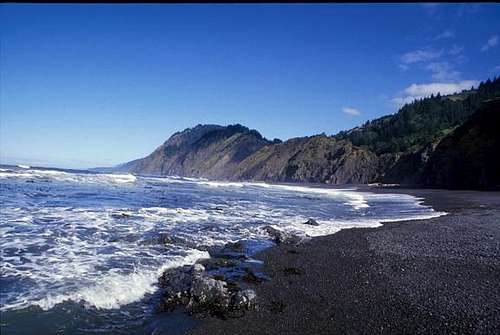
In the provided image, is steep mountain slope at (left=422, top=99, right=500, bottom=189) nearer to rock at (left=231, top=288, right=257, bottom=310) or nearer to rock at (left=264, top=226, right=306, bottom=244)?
rock at (left=264, top=226, right=306, bottom=244)

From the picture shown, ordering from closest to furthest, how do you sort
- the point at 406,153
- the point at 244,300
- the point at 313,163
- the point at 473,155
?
the point at 244,300, the point at 473,155, the point at 406,153, the point at 313,163

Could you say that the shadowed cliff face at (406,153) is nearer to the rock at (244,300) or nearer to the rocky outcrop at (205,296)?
the rock at (244,300)

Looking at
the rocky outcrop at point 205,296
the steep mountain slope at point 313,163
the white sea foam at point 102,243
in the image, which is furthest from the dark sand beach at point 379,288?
the steep mountain slope at point 313,163

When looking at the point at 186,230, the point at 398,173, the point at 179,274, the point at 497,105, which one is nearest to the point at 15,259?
the point at 179,274

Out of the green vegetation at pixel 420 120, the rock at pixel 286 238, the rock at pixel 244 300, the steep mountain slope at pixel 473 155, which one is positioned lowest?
the rock at pixel 244 300

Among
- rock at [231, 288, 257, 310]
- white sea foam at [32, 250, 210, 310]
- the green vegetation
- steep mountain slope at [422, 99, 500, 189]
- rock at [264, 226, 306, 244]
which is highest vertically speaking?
the green vegetation

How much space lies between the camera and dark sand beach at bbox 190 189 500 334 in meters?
5.86

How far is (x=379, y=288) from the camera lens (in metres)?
7.51

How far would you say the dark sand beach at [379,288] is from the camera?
5.86 meters

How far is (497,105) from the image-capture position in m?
49.8

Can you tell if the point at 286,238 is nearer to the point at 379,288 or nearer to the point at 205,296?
the point at 379,288

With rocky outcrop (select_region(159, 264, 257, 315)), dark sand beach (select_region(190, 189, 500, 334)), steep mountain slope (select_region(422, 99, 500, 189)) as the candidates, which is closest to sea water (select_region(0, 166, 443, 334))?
rocky outcrop (select_region(159, 264, 257, 315))

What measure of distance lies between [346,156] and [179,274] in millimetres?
97317

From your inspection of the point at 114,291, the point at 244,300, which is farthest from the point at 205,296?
the point at 114,291
